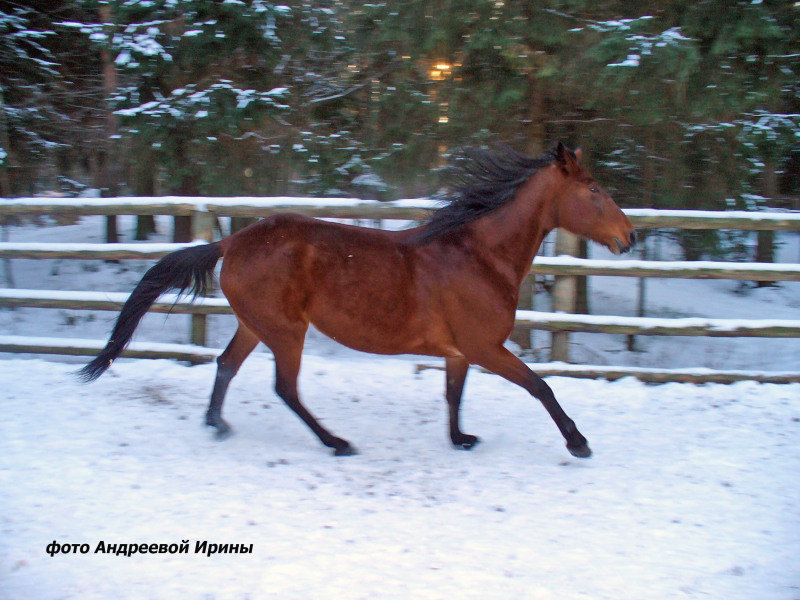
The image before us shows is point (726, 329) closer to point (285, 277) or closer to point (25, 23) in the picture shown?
point (285, 277)

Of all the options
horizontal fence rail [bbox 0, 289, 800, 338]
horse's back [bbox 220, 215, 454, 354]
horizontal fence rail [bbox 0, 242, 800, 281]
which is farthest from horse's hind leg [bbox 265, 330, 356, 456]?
horizontal fence rail [bbox 0, 242, 800, 281]

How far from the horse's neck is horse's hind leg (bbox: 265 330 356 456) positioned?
1.31 metres

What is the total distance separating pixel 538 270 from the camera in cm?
551

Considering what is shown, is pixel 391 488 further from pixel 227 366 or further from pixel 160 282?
pixel 160 282

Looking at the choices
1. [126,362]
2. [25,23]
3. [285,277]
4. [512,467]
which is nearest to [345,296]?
[285,277]

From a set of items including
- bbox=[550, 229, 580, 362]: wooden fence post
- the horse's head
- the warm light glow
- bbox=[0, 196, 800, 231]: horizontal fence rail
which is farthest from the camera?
the warm light glow

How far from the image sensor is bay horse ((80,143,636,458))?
3945mm

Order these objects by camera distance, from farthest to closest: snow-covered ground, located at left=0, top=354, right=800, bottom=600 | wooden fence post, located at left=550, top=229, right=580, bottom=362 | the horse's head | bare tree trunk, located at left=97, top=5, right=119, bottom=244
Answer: bare tree trunk, located at left=97, top=5, right=119, bottom=244 → wooden fence post, located at left=550, top=229, right=580, bottom=362 → the horse's head → snow-covered ground, located at left=0, top=354, right=800, bottom=600

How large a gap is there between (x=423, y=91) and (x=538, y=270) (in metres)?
2.74

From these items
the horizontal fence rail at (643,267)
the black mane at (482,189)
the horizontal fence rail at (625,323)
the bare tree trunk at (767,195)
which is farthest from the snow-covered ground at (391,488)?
the bare tree trunk at (767,195)

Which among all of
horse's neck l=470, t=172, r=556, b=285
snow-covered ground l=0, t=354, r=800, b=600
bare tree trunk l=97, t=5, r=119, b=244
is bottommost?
snow-covered ground l=0, t=354, r=800, b=600

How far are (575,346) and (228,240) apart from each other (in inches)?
202

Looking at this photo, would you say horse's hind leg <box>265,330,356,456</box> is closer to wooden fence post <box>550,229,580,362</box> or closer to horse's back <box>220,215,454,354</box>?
horse's back <box>220,215,454,354</box>

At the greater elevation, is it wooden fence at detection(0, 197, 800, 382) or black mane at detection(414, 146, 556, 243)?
black mane at detection(414, 146, 556, 243)
